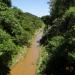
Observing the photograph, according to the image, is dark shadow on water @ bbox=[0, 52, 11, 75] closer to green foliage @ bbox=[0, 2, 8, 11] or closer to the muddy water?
the muddy water

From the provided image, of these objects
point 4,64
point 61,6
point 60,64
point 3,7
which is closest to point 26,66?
point 4,64

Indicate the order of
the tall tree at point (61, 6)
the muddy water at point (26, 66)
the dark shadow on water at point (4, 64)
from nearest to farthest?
1. the dark shadow on water at point (4, 64)
2. the muddy water at point (26, 66)
3. the tall tree at point (61, 6)

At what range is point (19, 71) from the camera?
25.8 m

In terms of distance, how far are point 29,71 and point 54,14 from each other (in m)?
15.2

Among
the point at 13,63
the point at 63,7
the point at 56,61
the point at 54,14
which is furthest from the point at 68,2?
the point at 56,61

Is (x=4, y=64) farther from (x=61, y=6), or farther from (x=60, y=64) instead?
(x=61, y=6)

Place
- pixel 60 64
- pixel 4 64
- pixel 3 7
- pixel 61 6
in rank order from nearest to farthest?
pixel 60 64
pixel 4 64
pixel 3 7
pixel 61 6

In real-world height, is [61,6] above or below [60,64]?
above

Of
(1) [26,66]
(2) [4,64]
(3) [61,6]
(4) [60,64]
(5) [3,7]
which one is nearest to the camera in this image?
(4) [60,64]

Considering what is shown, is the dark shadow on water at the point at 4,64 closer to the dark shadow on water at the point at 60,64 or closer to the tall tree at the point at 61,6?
the dark shadow on water at the point at 60,64

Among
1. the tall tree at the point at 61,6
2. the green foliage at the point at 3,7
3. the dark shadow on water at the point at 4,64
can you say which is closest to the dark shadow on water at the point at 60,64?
the dark shadow on water at the point at 4,64

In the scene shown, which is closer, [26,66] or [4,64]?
[4,64]

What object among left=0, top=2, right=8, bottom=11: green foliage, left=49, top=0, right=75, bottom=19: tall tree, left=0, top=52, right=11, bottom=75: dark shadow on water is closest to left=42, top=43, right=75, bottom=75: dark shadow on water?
left=0, top=52, right=11, bottom=75: dark shadow on water

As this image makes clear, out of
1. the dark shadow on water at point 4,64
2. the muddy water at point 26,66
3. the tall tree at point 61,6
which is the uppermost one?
the tall tree at point 61,6
